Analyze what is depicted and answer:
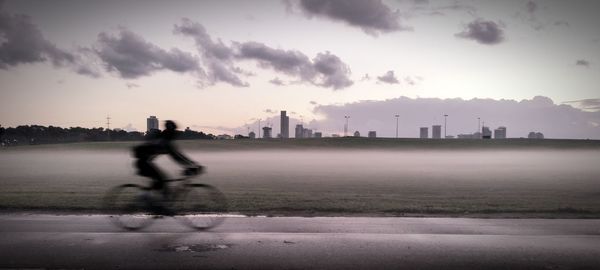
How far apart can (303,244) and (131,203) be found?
402cm

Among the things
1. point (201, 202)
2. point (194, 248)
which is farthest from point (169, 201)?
point (194, 248)

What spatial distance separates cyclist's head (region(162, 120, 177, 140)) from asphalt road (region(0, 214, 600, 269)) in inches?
78.0

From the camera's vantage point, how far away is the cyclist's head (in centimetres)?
894

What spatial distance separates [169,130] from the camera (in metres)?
9.02

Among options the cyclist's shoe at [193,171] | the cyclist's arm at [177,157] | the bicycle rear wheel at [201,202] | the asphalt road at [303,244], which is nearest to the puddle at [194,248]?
the asphalt road at [303,244]

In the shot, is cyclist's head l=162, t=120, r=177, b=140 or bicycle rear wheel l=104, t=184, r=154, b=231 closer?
cyclist's head l=162, t=120, r=177, b=140

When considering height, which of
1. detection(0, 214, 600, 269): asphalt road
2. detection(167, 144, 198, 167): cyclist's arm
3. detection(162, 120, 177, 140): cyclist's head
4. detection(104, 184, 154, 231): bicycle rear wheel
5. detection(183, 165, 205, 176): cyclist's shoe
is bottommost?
detection(0, 214, 600, 269): asphalt road

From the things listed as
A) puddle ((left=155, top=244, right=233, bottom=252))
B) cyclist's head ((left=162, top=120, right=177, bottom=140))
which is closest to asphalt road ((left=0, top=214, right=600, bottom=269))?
puddle ((left=155, top=244, right=233, bottom=252))

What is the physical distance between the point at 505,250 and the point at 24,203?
13.4 metres

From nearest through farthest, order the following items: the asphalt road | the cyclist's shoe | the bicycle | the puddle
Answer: the asphalt road < the puddle < the cyclist's shoe < the bicycle

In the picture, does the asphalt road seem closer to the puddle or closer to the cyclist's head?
the puddle

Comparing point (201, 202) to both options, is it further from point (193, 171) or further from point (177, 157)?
point (177, 157)

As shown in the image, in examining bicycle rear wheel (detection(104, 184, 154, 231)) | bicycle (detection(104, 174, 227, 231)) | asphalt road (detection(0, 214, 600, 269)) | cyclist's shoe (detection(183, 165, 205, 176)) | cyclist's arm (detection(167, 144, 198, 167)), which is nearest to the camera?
asphalt road (detection(0, 214, 600, 269))

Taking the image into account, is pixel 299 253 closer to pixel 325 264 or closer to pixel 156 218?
pixel 325 264
